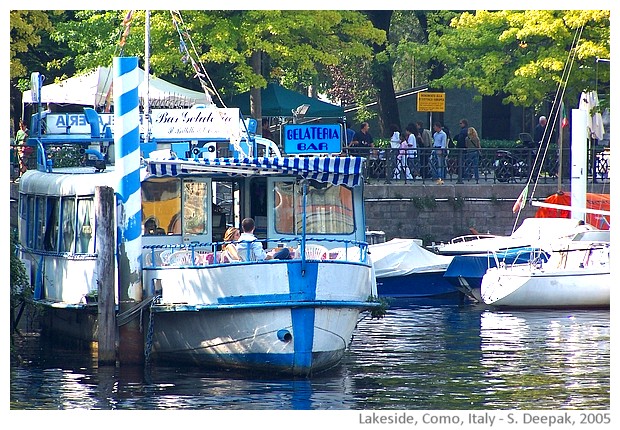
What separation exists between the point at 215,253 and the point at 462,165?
1638 cm

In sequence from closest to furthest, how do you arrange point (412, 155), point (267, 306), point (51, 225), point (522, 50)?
point (267, 306)
point (51, 225)
point (412, 155)
point (522, 50)

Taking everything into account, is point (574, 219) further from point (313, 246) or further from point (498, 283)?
point (313, 246)

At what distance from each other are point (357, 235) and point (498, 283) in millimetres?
7098

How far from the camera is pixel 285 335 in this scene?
17641 millimetres

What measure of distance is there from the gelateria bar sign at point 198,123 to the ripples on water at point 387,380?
11.6 ft

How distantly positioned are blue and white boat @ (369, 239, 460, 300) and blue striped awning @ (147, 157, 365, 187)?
904 centimetres

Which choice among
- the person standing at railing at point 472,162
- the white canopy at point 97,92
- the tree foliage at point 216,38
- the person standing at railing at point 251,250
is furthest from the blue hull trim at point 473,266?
the person standing at railing at point 251,250

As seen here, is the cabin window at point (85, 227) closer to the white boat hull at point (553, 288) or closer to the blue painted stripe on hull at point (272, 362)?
the blue painted stripe on hull at point (272, 362)

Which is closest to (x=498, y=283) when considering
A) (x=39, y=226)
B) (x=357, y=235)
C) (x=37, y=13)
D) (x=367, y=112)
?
Answer: (x=357, y=235)

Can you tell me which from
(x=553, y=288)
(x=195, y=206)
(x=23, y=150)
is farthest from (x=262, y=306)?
(x=23, y=150)

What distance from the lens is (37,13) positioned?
30219 millimetres

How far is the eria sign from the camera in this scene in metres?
19.0

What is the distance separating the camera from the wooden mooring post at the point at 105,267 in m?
18.3

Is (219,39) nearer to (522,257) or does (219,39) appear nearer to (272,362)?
(522,257)
